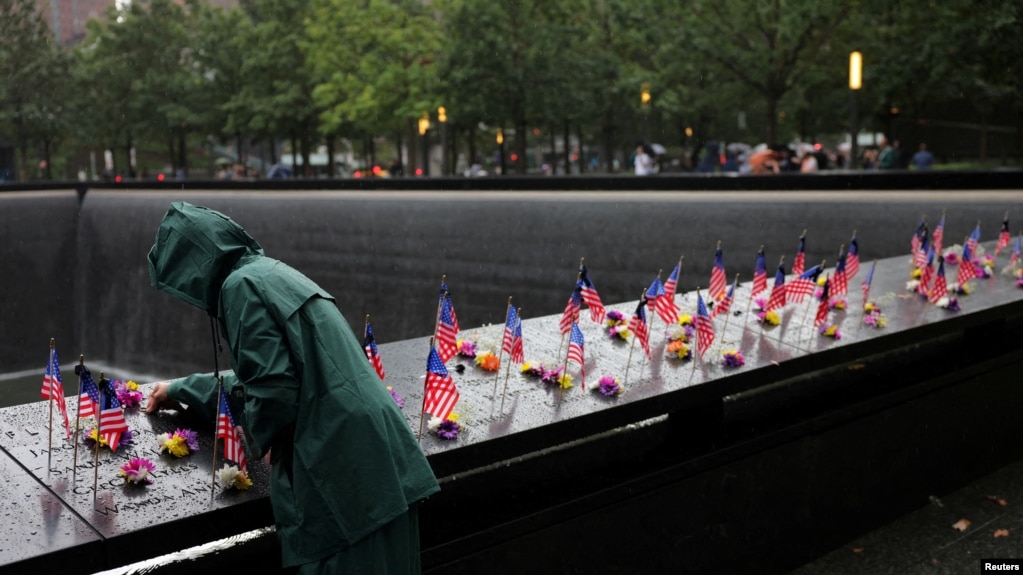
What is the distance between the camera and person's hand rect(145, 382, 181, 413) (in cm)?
382

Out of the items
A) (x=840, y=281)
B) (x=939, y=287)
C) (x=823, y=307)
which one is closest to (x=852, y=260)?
(x=840, y=281)

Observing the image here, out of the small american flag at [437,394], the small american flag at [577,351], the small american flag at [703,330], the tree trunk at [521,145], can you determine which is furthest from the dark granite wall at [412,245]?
the tree trunk at [521,145]

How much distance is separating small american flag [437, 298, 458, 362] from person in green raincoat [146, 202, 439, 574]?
4.80 ft

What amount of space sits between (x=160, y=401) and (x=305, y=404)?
124cm

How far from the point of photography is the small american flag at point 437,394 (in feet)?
12.3

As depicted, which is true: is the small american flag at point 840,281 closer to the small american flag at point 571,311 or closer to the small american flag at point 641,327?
the small american flag at point 641,327

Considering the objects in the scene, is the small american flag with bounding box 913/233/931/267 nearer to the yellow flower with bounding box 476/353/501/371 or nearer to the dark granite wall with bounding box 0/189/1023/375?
the dark granite wall with bounding box 0/189/1023/375

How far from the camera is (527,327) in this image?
5.59m

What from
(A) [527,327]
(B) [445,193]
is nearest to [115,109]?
(B) [445,193]

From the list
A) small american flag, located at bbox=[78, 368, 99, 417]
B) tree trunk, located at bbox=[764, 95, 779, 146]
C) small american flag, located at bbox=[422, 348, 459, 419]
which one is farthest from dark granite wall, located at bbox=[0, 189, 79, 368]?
small american flag, located at bbox=[422, 348, 459, 419]

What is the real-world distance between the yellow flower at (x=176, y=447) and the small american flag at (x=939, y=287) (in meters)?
4.76

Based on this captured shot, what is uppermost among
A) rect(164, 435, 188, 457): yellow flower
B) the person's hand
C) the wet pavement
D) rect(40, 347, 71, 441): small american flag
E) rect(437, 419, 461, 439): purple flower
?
rect(40, 347, 71, 441): small american flag

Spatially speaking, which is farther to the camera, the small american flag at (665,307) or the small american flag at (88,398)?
the small american flag at (665,307)

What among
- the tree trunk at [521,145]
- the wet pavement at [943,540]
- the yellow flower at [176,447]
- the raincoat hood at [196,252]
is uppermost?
the tree trunk at [521,145]
